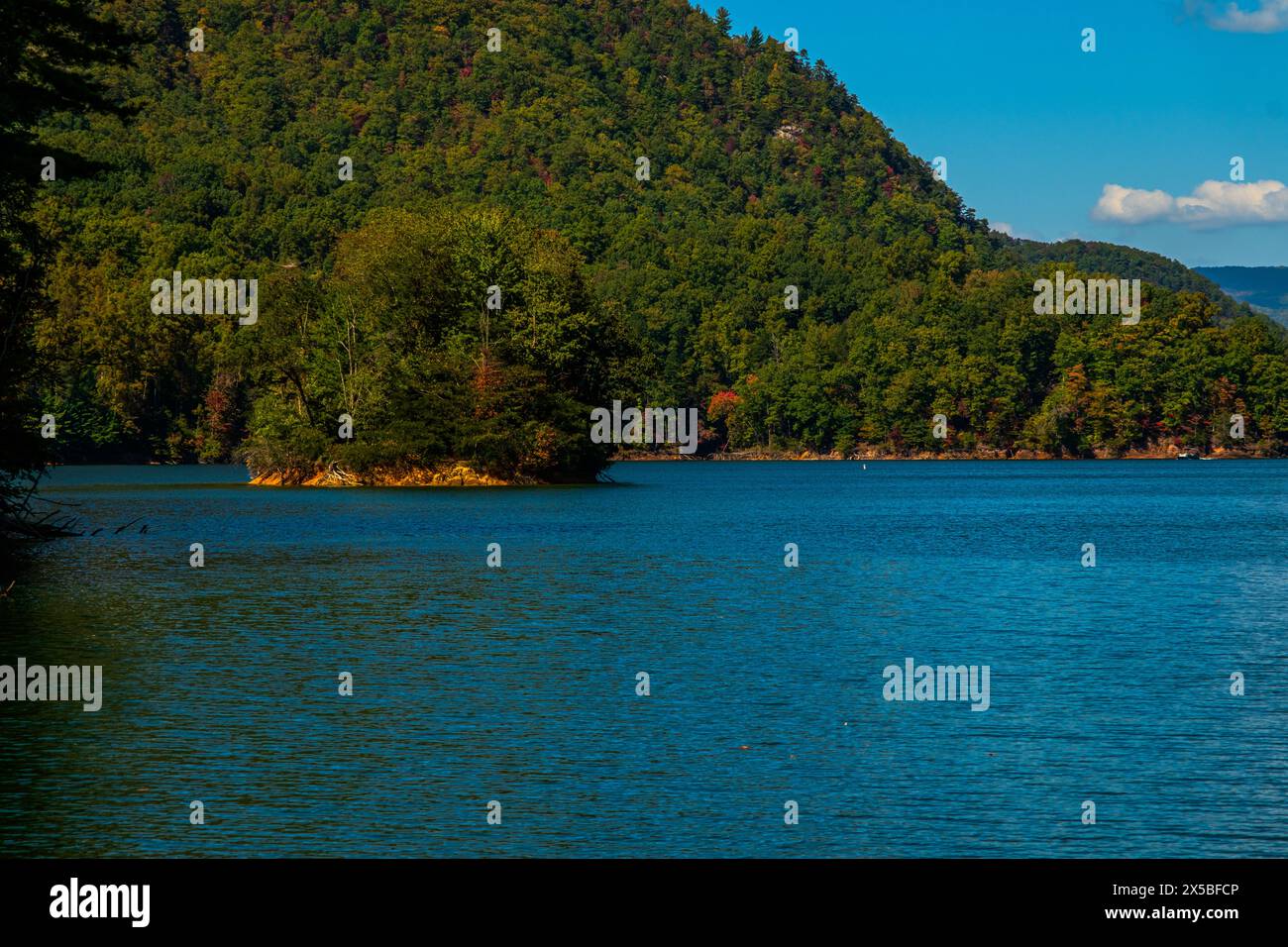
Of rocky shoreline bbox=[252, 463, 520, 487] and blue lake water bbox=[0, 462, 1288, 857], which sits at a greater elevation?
rocky shoreline bbox=[252, 463, 520, 487]

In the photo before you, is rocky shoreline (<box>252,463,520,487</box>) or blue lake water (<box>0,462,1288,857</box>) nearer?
blue lake water (<box>0,462,1288,857</box>)

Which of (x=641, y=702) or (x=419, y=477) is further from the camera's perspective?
(x=419, y=477)

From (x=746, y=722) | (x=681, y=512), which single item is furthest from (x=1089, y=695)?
(x=681, y=512)

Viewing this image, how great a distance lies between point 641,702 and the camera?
25.8m

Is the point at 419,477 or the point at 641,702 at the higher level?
the point at 419,477

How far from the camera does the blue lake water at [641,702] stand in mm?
17938

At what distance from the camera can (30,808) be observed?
60.8 feet

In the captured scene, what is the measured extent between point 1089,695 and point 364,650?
553 inches

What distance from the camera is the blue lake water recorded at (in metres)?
17.9

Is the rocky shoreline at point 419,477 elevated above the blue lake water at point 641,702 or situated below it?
above

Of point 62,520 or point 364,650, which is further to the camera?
point 62,520

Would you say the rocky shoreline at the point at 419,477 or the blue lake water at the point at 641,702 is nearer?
the blue lake water at the point at 641,702
